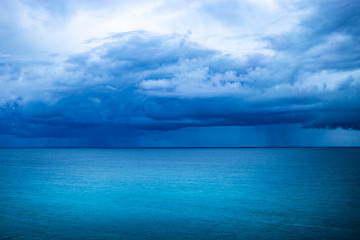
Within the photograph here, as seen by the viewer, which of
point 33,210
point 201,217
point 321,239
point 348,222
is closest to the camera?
point 321,239

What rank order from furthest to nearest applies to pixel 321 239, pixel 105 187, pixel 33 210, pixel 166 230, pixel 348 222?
pixel 105 187
pixel 33 210
pixel 348 222
pixel 166 230
pixel 321 239

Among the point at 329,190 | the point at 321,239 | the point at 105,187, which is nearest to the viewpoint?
the point at 321,239

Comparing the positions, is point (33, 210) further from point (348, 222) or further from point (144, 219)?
point (348, 222)

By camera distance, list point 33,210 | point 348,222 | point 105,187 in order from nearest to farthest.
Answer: point 348,222 < point 33,210 < point 105,187

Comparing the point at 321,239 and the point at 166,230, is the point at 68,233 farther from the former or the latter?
the point at 321,239

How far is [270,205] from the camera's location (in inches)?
1296

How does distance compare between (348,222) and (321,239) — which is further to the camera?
(348,222)

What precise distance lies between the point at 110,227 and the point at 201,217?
27.0 ft

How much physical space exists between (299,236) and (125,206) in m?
18.0

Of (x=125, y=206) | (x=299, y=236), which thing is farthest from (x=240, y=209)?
(x=125, y=206)

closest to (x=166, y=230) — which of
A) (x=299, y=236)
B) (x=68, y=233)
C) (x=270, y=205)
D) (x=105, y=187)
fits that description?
(x=68, y=233)

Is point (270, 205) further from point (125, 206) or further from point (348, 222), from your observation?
point (125, 206)

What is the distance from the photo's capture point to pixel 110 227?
2411cm

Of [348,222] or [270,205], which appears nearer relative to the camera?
[348,222]
